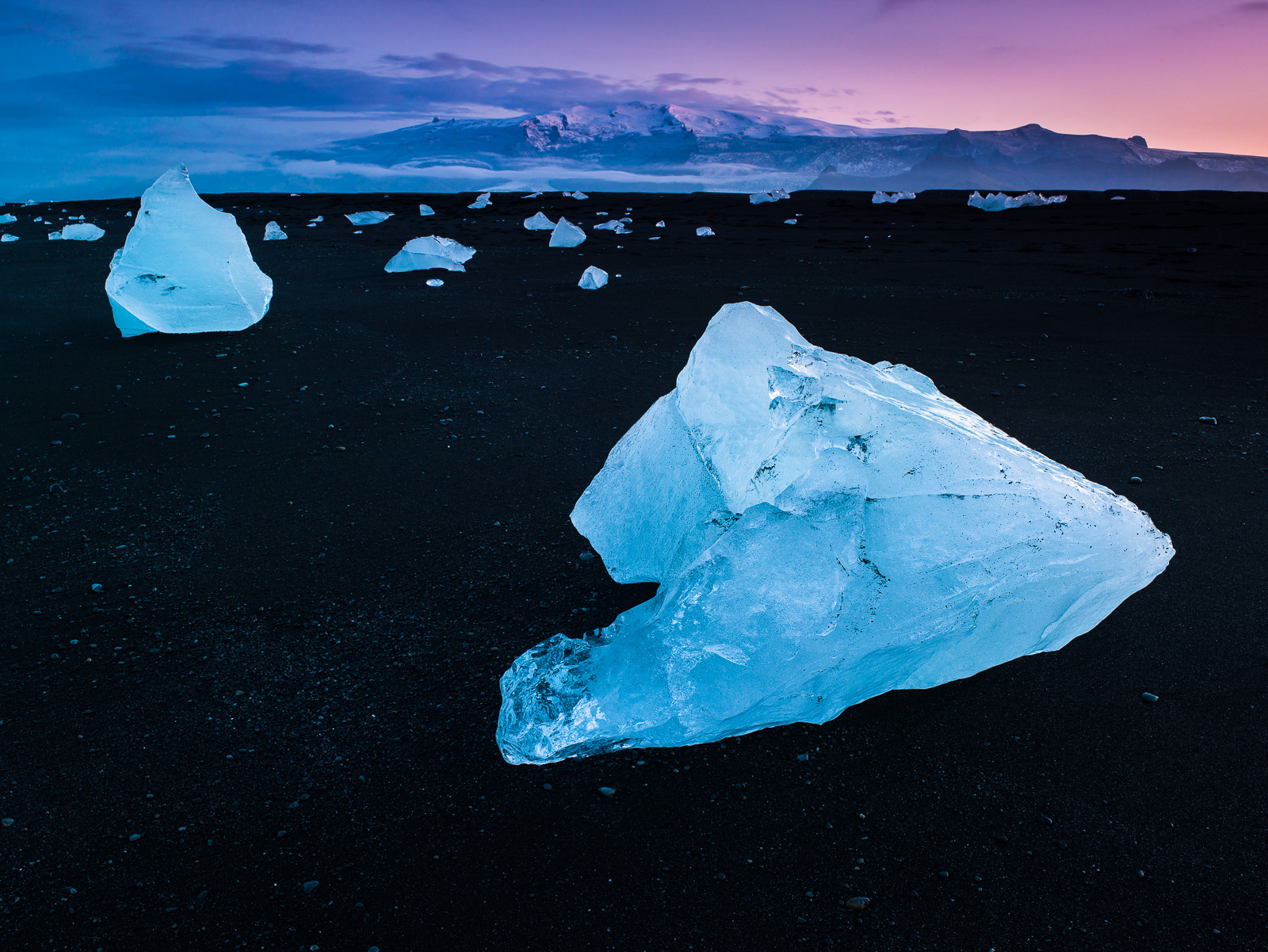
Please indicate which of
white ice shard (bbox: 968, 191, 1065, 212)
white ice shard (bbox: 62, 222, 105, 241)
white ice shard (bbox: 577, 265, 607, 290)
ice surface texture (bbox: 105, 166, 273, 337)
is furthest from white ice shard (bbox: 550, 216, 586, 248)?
white ice shard (bbox: 968, 191, 1065, 212)

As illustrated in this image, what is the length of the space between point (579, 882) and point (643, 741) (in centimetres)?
44

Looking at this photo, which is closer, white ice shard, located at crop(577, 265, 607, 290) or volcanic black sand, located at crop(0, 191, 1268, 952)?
volcanic black sand, located at crop(0, 191, 1268, 952)

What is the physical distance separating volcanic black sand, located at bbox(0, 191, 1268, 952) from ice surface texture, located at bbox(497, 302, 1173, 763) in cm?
15

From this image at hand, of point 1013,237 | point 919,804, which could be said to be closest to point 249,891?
point 919,804

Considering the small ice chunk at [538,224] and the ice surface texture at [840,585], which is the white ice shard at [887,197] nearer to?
the small ice chunk at [538,224]

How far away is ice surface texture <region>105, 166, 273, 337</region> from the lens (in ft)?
22.8

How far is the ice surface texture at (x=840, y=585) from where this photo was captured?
2.13m

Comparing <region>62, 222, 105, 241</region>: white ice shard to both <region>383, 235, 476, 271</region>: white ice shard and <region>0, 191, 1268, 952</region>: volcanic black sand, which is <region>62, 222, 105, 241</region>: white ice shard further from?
<region>0, 191, 1268, 952</region>: volcanic black sand

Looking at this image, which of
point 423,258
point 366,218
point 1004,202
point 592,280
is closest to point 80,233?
point 366,218

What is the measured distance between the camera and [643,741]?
2.15m

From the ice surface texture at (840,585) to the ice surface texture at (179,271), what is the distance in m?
6.51

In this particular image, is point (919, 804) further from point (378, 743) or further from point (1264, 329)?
point (1264, 329)

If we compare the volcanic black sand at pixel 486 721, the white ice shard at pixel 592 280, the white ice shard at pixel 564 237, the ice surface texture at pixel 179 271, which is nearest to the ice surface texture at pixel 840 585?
the volcanic black sand at pixel 486 721

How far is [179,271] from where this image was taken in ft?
23.3
